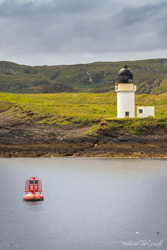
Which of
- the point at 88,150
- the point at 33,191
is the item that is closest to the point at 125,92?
the point at 88,150

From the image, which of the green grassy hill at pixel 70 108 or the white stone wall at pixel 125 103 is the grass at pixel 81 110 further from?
the white stone wall at pixel 125 103

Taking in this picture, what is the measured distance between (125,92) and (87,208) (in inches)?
1584

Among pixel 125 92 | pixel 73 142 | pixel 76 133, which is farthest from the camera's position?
pixel 125 92

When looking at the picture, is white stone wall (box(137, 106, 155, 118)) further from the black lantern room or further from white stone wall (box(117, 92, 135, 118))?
the black lantern room

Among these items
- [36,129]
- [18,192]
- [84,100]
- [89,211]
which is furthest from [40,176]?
[84,100]

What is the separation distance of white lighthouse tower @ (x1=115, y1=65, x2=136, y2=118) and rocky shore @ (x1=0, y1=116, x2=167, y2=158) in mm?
6605

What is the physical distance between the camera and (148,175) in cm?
5450

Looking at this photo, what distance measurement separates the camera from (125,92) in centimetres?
7606

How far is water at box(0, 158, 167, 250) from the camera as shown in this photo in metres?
29.9

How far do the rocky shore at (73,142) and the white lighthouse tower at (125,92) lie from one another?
6.61m

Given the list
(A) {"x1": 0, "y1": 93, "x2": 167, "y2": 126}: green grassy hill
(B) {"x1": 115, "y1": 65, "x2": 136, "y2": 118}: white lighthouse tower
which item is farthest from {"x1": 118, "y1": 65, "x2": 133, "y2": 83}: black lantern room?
(A) {"x1": 0, "y1": 93, "x2": 167, "y2": 126}: green grassy hill

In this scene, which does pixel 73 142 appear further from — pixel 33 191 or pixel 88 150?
pixel 33 191

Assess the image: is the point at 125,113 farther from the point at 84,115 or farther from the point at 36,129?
the point at 36,129

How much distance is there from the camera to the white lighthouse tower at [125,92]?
2977 inches
